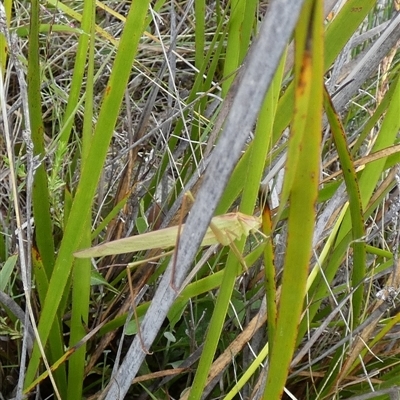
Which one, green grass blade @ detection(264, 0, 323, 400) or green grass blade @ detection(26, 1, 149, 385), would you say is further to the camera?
green grass blade @ detection(26, 1, 149, 385)

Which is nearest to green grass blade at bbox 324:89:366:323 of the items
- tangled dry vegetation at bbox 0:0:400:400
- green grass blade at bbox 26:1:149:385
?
tangled dry vegetation at bbox 0:0:400:400

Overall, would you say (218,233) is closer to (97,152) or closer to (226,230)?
(226,230)

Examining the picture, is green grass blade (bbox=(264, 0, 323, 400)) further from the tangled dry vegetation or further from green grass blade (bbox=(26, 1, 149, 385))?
green grass blade (bbox=(26, 1, 149, 385))

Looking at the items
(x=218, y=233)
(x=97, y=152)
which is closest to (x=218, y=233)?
(x=218, y=233)

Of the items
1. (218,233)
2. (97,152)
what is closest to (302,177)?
(218,233)

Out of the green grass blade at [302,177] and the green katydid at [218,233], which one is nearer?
the green grass blade at [302,177]

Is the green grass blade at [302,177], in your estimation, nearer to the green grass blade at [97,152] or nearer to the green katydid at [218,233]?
the green katydid at [218,233]

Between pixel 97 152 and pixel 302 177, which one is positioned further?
pixel 97 152

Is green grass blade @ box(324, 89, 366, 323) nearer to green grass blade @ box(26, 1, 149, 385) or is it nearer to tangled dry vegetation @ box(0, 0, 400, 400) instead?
tangled dry vegetation @ box(0, 0, 400, 400)

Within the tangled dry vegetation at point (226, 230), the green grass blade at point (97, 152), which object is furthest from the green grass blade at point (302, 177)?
the green grass blade at point (97, 152)

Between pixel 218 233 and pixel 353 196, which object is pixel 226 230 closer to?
pixel 218 233

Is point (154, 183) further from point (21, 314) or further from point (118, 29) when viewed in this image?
point (118, 29)

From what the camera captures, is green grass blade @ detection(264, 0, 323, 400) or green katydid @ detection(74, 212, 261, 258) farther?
green katydid @ detection(74, 212, 261, 258)

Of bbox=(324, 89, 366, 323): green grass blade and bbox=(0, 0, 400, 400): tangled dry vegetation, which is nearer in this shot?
bbox=(0, 0, 400, 400): tangled dry vegetation
